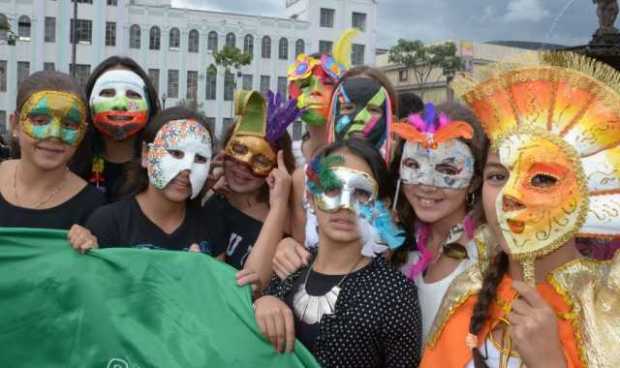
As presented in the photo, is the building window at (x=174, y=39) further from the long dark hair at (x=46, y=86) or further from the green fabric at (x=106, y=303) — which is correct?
the green fabric at (x=106, y=303)

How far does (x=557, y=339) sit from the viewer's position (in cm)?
225

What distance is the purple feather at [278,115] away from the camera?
4.32 m

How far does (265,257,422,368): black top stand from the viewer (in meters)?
2.77

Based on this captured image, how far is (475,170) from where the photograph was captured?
3.26m

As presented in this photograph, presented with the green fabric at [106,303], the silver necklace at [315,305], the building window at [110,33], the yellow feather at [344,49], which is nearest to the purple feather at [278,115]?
the yellow feather at [344,49]

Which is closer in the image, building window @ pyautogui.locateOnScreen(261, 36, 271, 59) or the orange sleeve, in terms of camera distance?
the orange sleeve

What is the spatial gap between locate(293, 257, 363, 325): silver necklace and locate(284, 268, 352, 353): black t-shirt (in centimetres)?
A: 1

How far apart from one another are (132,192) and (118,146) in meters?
0.64

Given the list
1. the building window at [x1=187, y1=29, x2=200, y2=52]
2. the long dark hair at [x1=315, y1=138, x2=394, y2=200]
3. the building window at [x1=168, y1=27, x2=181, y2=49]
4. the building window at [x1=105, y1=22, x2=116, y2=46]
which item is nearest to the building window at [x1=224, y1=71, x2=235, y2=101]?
the building window at [x1=187, y1=29, x2=200, y2=52]

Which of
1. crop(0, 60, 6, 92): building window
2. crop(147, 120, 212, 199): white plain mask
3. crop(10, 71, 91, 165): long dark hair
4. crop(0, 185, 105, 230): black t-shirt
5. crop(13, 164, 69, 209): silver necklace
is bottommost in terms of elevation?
crop(0, 185, 105, 230): black t-shirt

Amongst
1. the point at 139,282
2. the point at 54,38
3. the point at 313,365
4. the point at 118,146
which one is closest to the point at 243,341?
the point at 313,365

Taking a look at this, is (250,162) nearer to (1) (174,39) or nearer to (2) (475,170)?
(2) (475,170)

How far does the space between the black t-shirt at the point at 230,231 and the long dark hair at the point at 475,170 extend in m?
1.02

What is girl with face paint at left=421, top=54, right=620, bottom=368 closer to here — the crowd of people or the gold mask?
the crowd of people
